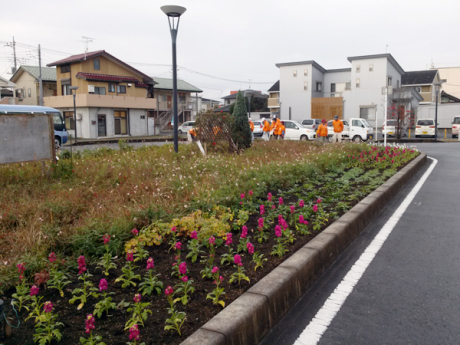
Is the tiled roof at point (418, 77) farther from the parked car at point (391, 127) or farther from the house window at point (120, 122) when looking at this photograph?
the house window at point (120, 122)

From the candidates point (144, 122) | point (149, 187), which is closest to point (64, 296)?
point (149, 187)

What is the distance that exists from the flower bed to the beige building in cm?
4191

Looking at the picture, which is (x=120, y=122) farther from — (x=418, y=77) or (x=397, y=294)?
(x=397, y=294)

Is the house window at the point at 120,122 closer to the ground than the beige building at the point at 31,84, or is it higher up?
closer to the ground

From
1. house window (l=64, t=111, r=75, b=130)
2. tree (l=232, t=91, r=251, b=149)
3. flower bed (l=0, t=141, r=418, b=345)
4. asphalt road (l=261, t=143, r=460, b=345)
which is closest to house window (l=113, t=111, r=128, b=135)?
house window (l=64, t=111, r=75, b=130)

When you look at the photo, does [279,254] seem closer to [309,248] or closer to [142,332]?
[309,248]

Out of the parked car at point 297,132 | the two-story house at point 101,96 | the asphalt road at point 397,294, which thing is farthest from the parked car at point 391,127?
the asphalt road at point 397,294

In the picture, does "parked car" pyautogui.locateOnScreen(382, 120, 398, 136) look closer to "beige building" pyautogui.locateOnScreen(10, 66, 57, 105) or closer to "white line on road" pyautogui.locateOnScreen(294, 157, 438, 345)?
"white line on road" pyautogui.locateOnScreen(294, 157, 438, 345)

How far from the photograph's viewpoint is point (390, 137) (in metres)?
34.0

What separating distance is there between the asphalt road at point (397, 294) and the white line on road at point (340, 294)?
35 millimetres

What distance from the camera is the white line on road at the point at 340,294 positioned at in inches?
117

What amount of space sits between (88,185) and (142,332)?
494 cm

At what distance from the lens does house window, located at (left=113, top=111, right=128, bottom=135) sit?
40203 mm

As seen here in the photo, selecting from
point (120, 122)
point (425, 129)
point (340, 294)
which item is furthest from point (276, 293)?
point (120, 122)
